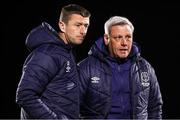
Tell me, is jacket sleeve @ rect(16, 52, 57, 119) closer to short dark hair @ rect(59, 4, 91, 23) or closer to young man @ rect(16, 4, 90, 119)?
young man @ rect(16, 4, 90, 119)

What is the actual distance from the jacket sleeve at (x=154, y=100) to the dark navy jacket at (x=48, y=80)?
2.59ft

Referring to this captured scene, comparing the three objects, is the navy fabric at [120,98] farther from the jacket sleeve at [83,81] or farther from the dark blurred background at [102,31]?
the dark blurred background at [102,31]

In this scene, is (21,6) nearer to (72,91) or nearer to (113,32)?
(113,32)

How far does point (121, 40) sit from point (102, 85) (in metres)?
0.35

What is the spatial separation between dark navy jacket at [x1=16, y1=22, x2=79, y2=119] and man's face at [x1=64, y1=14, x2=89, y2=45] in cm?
8

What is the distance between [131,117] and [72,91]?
→ 2.12ft

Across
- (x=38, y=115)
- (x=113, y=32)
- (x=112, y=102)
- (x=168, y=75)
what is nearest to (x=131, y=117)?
(x=112, y=102)

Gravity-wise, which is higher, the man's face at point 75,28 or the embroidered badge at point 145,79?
the man's face at point 75,28

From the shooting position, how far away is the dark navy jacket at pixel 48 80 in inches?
106

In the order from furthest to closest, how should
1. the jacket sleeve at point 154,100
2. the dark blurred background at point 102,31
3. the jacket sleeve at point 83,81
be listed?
the dark blurred background at point 102,31, the jacket sleeve at point 154,100, the jacket sleeve at point 83,81

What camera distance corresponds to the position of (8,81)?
4.94 m

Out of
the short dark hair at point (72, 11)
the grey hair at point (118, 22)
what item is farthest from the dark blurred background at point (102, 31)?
the short dark hair at point (72, 11)

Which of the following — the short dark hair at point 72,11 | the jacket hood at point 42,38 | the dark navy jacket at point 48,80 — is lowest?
the dark navy jacket at point 48,80

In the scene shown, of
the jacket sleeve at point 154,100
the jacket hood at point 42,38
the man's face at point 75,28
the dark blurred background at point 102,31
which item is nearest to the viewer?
the jacket hood at point 42,38
